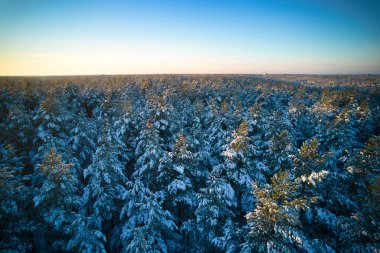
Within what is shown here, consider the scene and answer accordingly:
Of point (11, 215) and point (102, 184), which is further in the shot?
point (102, 184)

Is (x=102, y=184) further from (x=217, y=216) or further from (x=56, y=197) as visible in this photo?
(x=217, y=216)

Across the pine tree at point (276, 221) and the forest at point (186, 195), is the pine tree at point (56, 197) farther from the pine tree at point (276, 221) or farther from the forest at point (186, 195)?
the pine tree at point (276, 221)

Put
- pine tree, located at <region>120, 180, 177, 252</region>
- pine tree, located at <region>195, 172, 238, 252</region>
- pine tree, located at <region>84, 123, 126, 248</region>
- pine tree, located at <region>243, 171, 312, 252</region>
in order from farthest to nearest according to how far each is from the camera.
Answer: pine tree, located at <region>84, 123, 126, 248</region> → pine tree, located at <region>195, 172, 238, 252</region> → pine tree, located at <region>120, 180, 177, 252</region> → pine tree, located at <region>243, 171, 312, 252</region>

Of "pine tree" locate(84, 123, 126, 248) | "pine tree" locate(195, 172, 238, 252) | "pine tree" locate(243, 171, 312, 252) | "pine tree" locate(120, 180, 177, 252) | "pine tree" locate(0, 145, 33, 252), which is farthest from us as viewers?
"pine tree" locate(84, 123, 126, 248)

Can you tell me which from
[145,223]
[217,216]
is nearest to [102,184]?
[145,223]

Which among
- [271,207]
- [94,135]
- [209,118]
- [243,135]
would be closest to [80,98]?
[94,135]

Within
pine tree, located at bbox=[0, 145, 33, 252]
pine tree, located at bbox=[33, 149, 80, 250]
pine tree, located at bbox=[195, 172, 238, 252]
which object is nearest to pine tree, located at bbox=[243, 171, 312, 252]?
pine tree, located at bbox=[195, 172, 238, 252]

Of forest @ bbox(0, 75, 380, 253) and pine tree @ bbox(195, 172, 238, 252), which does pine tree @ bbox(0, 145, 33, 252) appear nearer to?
forest @ bbox(0, 75, 380, 253)

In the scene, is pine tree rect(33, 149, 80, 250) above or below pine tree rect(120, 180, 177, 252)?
above

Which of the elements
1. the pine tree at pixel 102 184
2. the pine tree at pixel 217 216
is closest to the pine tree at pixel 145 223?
the pine tree at pixel 102 184

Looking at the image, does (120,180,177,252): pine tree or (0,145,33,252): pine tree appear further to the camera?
(120,180,177,252): pine tree

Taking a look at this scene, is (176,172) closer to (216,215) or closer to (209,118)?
(216,215)
